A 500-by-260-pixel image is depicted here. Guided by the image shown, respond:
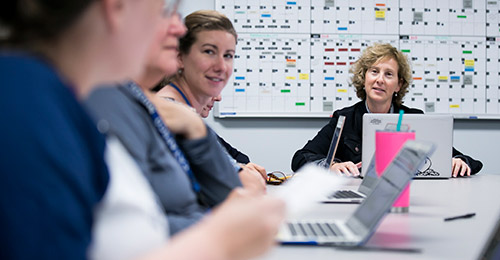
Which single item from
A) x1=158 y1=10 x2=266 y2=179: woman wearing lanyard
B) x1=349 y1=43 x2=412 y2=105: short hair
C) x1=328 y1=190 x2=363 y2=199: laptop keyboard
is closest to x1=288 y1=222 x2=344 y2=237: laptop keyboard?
x1=328 y1=190 x2=363 y2=199: laptop keyboard

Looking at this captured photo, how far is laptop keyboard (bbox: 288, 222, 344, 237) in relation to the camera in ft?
3.51

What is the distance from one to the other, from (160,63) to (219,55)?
0.84m

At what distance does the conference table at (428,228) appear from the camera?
3.14ft

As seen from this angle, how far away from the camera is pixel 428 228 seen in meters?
1.25

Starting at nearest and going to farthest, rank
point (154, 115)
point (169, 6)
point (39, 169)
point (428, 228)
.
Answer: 1. point (39, 169)
2. point (169, 6)
3. point (154, 115)
4. point (428, 228)

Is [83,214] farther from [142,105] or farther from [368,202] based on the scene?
[368,202]

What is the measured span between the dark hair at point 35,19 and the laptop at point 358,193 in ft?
4.38

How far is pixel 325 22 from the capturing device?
3.94 metres

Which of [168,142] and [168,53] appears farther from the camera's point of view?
[168,53]

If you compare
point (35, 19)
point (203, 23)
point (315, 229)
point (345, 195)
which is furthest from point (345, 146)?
point (35, 19)

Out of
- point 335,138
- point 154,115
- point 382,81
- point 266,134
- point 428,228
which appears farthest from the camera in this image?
point 266,134

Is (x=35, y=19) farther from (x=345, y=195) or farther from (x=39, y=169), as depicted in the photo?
(x=345, y=195)

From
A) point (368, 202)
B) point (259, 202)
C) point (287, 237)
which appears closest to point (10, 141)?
point (259, 202)

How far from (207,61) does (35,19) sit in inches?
61.3
